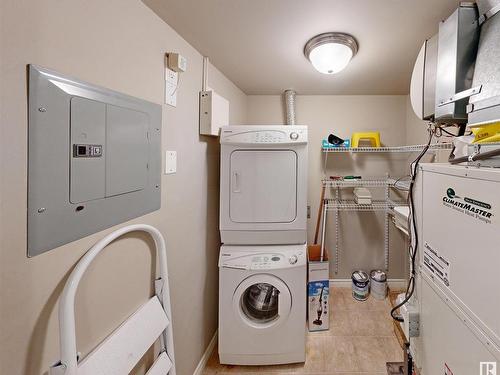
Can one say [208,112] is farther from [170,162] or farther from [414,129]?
[414,129]

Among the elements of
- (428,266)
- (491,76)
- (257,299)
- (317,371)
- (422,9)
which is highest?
(422,9)

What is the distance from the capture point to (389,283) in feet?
10.3

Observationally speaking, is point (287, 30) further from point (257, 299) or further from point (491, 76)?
point (257, 299)

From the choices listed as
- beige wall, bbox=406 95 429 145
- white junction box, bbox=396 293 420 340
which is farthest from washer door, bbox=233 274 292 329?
beige wall, bbox=406 95 429 145

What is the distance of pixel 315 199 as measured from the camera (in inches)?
125

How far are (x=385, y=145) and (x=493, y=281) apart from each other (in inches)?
106

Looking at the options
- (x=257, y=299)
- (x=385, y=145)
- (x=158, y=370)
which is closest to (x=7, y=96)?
(x=158, y=370)

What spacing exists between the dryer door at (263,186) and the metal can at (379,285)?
5.20 feet

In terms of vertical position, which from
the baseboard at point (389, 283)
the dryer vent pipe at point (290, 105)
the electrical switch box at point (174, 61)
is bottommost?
the baseboard at point (389, 283)

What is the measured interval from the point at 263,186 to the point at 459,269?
1354 mm

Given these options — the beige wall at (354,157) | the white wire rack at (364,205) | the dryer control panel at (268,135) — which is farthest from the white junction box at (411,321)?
the beige wall at (354,157)

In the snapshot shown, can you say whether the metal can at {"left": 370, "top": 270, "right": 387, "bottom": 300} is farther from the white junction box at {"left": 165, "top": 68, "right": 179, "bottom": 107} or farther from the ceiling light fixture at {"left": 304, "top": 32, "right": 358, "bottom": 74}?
the white junction box at {"left": 165, "top": 68, "right": 179, "bottom": 107}

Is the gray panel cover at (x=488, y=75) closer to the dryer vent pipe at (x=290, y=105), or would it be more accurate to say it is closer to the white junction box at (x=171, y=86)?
the white junction box at (x=171, y=86)

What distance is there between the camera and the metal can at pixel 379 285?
2889 mm
